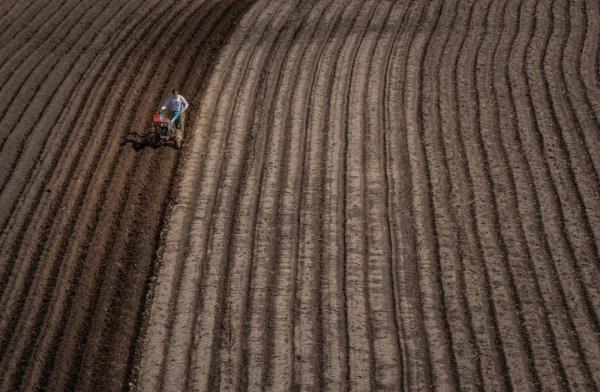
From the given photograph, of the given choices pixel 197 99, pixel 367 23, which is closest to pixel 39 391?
pixel 197 99

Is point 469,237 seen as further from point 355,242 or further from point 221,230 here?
point 221,230

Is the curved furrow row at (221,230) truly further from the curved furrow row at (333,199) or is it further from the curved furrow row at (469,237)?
the curved furrow row at (469,237)

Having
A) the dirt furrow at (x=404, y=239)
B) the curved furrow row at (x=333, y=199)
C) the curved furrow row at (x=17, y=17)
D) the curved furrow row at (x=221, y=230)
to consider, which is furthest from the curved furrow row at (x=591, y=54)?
the curved furrow row at (x=17, y=17)

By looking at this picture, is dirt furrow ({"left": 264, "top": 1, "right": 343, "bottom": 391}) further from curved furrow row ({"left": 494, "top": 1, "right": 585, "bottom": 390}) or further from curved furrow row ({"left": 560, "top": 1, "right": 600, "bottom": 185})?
curved furrow row ({"left": 560, "top": 1, "right": 600, "bottom": 185})

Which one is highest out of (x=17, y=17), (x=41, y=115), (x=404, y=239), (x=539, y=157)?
(x=17, y=17)

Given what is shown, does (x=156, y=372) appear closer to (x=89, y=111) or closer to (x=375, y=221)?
(x=375, y=221)

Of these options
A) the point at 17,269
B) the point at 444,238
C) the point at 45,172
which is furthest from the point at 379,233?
the point at 45,172

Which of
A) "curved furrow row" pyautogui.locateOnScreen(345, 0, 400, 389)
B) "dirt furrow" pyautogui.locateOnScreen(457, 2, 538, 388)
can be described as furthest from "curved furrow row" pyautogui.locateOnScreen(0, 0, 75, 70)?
"dirt furrow" pyautogui.locateOnScreen(457, 2, 538, 388)
